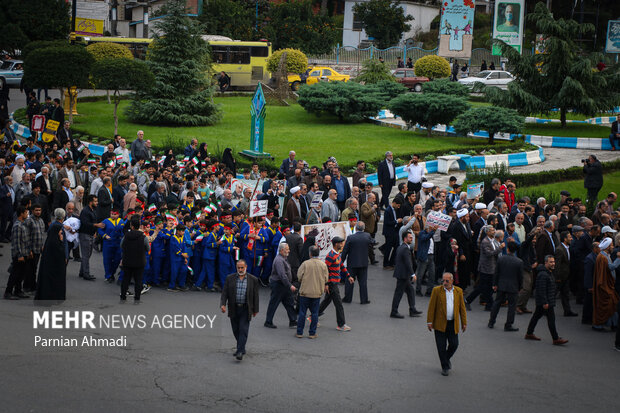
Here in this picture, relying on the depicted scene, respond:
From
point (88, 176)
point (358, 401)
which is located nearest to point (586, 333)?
point (358, 401)

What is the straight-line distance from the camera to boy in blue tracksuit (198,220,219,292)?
44.1 feet

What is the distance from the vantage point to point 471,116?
1135 inches

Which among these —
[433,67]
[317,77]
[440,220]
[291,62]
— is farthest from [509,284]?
[317,77]

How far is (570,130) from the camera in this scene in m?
35.7

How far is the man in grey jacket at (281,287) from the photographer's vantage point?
1162 centimetres

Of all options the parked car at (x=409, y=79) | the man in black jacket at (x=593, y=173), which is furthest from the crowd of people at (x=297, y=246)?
the parked car at (x=409, y=79)

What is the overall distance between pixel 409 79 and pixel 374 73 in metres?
8.76

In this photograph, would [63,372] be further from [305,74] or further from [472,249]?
[305,74]

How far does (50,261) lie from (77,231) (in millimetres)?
2109

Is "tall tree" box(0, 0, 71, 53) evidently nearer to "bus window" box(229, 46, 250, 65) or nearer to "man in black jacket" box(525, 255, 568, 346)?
"bus window" box(229, 46, 250, 65)

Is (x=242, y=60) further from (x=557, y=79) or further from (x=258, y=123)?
(x=258, y=123)

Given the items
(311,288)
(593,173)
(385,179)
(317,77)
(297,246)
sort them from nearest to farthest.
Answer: (311,288), (297,246), (385,179), (593,173), (317,77)

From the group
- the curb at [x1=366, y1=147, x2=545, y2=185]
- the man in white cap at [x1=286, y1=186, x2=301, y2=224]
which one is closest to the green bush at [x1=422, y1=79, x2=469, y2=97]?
the curb at [x1=366, y1=147, x2=545, y2=185]

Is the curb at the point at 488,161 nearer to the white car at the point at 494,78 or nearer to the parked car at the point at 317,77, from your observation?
the parked car at the point at 317,77
